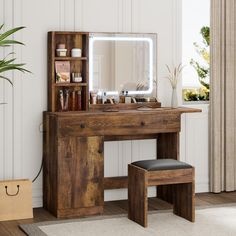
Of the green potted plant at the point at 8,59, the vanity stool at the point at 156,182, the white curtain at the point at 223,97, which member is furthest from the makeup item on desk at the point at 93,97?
the white curtain at the point at 223,97

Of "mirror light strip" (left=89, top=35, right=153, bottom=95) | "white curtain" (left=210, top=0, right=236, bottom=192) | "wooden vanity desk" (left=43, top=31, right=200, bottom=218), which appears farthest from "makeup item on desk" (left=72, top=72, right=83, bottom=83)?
"white curtain" (left=210, top=0, right=236, bottom=192)

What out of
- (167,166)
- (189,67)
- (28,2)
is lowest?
(167,166)

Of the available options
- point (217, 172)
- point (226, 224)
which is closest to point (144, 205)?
point (226, 224)

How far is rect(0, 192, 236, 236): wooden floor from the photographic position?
502cm

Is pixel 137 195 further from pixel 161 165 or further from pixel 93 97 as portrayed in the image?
pixel 93 97

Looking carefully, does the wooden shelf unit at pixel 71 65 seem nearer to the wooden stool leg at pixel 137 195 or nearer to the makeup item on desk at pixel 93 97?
the makeup item on desk at pixel 93 97

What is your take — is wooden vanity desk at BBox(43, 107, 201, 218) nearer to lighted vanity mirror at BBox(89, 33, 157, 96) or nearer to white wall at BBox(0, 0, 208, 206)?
white wall at BBox(0, 0, 208, 206)

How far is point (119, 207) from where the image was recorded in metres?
5.72

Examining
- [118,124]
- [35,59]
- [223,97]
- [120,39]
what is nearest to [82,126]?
[118,124]

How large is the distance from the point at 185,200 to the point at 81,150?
954mm

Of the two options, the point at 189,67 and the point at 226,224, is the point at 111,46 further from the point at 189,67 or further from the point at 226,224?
the point at 226,224

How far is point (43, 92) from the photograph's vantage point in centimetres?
562

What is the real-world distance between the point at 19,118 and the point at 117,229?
4.39 feet

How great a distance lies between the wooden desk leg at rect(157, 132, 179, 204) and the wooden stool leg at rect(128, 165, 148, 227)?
623 millimetres
